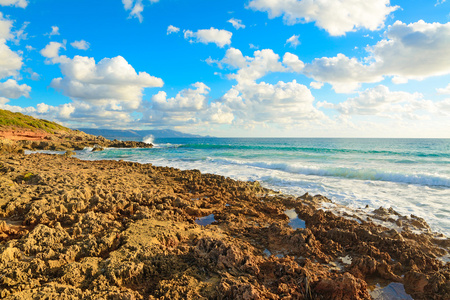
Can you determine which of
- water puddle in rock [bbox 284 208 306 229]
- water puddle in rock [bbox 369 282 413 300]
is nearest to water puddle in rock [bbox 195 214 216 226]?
water puddle in rock [bbox 284 208 306 229]

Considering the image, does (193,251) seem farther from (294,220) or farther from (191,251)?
(294,220)

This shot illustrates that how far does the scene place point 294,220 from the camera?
725 cm

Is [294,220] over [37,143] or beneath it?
beneath

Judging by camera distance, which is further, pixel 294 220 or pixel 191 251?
pixel 294 220

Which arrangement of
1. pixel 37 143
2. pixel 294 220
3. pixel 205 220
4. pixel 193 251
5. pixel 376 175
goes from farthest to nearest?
pixel 37 143 < pixel 376 175 < pixel 294 220 < pixel 205 220 < pixel 193 251

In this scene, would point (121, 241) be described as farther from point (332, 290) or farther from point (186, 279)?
point (332, 290)

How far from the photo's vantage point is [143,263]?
375cm

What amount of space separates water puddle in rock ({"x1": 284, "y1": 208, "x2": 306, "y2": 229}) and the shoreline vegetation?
0.20 ft

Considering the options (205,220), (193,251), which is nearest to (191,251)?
(193,251)

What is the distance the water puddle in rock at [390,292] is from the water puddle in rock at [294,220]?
8.89 feet

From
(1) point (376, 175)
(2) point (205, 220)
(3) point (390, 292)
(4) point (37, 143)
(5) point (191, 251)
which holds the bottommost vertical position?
(3) point (390, 292)

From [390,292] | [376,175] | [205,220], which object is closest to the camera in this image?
[390,292]

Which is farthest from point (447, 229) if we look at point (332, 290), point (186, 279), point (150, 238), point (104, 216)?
point (104, 216)

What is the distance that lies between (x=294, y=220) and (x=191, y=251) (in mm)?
4058
